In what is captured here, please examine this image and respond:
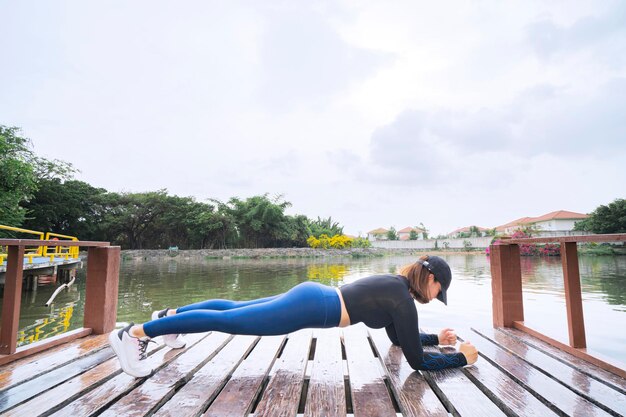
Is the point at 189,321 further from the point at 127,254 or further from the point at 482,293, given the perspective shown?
the point at 127,254

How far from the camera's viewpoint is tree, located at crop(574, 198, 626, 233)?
22094 mm

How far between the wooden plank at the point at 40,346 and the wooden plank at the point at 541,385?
226 cm

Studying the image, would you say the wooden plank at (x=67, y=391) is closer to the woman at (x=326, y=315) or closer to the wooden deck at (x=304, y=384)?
the wooden deck at (x=304, y=384)

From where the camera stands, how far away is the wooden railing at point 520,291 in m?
1.58

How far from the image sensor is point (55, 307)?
5828 mm

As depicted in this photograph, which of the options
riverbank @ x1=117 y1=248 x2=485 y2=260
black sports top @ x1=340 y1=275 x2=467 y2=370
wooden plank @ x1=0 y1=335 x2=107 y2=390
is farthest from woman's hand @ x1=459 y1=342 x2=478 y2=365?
riverbank @ x1=117 y1=248 x2=485 y2=260

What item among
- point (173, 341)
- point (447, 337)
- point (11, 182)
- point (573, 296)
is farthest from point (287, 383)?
point (11, 182)

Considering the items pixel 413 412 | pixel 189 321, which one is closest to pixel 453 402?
pixel 413 412

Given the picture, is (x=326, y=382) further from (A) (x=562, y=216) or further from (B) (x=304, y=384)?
→ (A) (x=562, y=216)

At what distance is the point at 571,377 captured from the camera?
140cm

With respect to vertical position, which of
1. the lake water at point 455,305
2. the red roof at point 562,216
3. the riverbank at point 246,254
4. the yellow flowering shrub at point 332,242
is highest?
the red roof at point 562,216

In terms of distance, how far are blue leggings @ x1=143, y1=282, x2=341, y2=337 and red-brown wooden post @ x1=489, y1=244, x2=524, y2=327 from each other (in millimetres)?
1493

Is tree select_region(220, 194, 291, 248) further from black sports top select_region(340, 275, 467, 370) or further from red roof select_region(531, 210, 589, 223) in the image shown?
red roof select_region(531, 210, 589, 223)

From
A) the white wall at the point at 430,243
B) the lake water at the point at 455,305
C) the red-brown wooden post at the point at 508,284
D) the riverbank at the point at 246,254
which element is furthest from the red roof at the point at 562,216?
the red-brown wooden post at the point at 508,284
